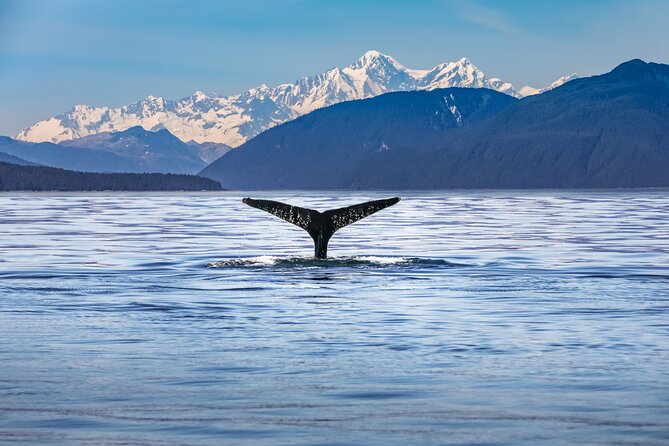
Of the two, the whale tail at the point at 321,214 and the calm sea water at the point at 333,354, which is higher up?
the whale tail at the point at 321,214

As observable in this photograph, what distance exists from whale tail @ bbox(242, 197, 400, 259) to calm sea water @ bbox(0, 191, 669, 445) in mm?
1021

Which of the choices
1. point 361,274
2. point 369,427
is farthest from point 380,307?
point 369,427

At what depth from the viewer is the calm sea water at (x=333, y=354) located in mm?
11844

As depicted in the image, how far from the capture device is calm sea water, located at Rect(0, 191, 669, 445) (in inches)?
466

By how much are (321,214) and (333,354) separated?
51.9ft

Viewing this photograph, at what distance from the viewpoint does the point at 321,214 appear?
31.9 m

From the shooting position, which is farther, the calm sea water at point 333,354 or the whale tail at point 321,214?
the whale tail at point 321,214

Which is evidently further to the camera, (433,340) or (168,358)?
(433,340)

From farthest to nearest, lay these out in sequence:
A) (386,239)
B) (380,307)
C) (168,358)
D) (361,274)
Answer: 1. (386,239)
2. (361,274)
3. (380,307)
4. (168,358)

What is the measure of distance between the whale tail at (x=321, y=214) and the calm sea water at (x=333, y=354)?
102 cm

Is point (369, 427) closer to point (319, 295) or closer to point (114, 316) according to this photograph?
point (114, 316)

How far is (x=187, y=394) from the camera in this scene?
13.4m

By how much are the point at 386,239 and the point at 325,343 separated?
35.2 meters

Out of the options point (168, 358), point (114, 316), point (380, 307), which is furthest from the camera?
point (380, 307)
